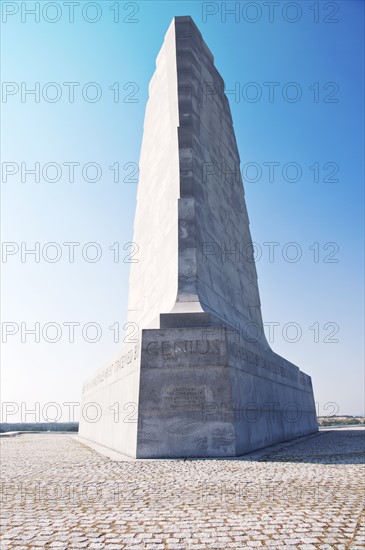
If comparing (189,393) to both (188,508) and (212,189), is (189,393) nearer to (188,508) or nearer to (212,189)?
(188,508)

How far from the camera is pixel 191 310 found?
12.9 m

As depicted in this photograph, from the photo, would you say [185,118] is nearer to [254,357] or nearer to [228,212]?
[228,212]

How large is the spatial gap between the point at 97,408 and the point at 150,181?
11.0m

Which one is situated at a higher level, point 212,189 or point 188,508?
point 212,189

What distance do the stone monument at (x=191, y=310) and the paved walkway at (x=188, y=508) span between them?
2.65 m

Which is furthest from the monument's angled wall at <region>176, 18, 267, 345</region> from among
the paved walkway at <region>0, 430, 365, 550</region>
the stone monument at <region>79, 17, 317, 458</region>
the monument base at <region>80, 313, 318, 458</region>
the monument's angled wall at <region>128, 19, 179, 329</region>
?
the paved walkway at <region>0, 430, 365, 550</region>

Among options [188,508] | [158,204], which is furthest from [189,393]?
[158,204]

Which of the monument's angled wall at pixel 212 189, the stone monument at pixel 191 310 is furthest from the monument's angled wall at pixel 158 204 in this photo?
the monument's angled wall at pixel 212 189

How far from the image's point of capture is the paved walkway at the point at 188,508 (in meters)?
4.01

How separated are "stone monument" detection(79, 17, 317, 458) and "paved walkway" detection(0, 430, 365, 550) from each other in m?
2.65

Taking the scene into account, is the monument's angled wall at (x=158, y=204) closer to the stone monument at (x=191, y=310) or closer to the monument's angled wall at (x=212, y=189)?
the stone monument at (x=191, y=310)

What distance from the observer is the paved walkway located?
13.2 ft

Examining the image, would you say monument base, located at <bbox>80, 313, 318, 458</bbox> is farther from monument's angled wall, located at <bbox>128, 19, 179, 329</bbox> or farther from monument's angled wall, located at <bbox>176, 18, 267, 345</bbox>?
monument's angled wall, located at <bbox>176, 18, 267, 345</bbox>

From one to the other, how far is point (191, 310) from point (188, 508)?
7877 millimetres
